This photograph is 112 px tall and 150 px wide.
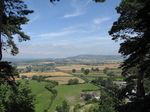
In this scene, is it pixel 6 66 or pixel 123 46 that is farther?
pixel 123 46

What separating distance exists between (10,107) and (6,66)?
510 cm

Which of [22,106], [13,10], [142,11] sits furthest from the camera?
[22,106]

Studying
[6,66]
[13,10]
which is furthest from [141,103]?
[13,10]

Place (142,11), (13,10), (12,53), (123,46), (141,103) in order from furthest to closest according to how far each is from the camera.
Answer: (12,53) < (123,46) < (13,10) < (142,11) < (141,103)

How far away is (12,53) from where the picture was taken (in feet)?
41.8

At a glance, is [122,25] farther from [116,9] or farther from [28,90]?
[28,90]

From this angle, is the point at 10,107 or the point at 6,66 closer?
the point at 6,66

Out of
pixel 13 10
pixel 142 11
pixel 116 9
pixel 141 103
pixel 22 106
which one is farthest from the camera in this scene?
pixel 22 106

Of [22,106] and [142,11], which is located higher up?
[142,11]

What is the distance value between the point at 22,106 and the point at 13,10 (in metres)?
8.04

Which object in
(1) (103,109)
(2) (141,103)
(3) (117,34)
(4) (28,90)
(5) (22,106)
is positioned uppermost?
(3) (117,34)

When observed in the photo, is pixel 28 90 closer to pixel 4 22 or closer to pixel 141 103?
pixel 4 22

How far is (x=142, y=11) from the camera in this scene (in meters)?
6.90

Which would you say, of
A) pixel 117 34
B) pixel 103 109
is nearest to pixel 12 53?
pixel 117 34
